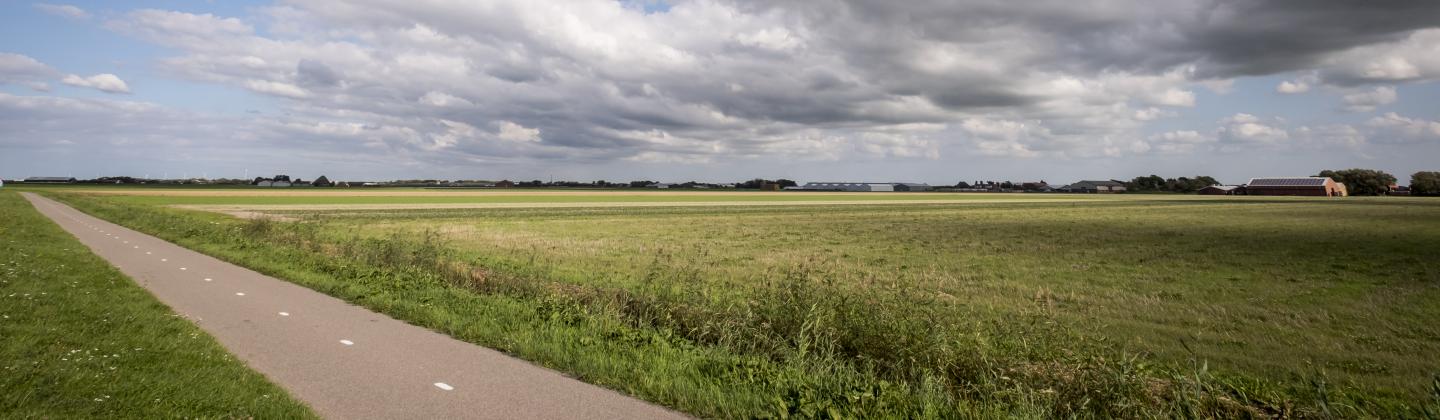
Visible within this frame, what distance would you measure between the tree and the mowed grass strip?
24533 cm

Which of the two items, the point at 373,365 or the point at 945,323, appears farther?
the point at 945,323

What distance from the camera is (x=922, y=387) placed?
835 cm

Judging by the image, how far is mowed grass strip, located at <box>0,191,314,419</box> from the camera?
6.83 meters

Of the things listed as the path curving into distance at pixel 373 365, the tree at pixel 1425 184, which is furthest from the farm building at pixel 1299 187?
the path curving into distance at pixel 373 365

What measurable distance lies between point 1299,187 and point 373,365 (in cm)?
21569

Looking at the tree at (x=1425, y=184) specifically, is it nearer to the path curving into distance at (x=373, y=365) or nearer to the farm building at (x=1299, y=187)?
the farm building at (x=1299, y=187)

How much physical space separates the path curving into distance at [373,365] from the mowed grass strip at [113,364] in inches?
14.7

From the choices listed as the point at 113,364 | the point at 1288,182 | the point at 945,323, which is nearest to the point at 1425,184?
the point at 1288,182

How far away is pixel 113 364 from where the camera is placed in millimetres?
8258

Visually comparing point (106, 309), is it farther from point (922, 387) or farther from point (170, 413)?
point (922, 387)

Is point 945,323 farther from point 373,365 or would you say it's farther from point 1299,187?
point 1299,187

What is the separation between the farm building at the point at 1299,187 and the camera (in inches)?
6786

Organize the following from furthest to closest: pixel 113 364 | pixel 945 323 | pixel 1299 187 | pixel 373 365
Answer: pixel 1299 187, pixel 945 323, pixel 373 365, pixel 113 364

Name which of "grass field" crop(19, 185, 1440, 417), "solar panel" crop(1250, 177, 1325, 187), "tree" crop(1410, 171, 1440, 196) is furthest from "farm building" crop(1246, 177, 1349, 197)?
"grass field" crop(19, 185, 1440, 417)
